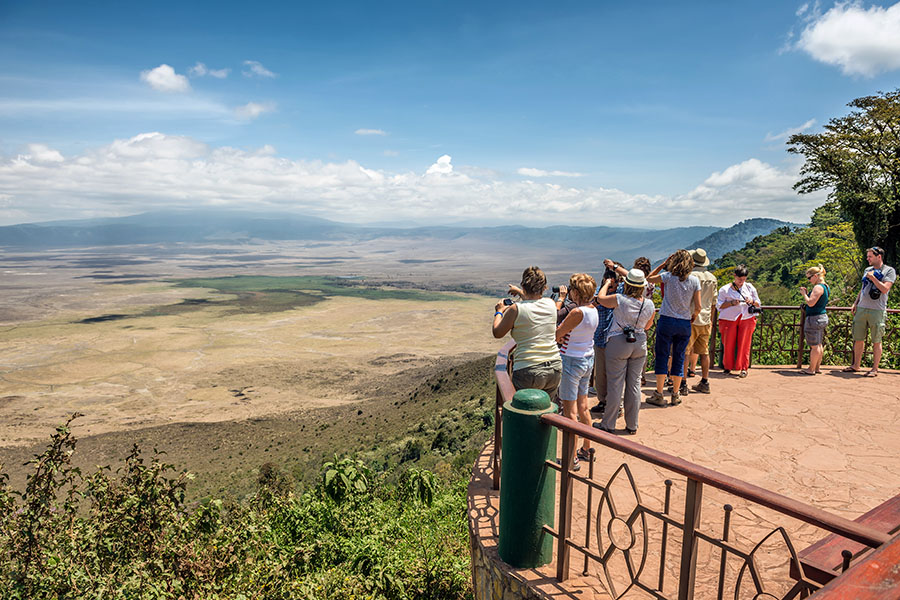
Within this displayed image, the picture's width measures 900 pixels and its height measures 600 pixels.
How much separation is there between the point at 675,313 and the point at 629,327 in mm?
1387

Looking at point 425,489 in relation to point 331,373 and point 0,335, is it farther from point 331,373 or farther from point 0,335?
point 0,335

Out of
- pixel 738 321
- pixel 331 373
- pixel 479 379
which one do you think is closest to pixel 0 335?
pixel 331 373

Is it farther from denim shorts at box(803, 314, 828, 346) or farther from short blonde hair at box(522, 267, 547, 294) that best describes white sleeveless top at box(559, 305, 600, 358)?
denim shorts at box(803, 314, 828, 346)

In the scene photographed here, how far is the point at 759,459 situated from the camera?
211 inches

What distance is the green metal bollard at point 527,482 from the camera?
3174 millimetres

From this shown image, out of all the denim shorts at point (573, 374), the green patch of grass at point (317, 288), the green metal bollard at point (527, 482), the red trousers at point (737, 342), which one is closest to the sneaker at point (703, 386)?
the red trousers at point (737, 342)

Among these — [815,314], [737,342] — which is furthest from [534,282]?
[815,314]

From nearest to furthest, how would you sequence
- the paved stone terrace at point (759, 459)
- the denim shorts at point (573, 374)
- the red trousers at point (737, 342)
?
the paved stone terrace at point (759, 459) < the denim shorts at point (573, 374) < the red trousers at point (737, 342)

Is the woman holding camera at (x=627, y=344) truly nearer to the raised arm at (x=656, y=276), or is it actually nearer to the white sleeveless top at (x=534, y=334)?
the white sleeveless top at (x=534, y=334)

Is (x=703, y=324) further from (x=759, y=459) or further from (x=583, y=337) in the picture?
(x=583, y=337)

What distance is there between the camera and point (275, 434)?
40.4m

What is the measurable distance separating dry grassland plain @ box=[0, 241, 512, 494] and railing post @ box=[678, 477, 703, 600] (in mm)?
25669

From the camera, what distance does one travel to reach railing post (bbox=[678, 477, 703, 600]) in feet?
8.18

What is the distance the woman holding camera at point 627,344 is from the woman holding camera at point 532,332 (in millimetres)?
1076
